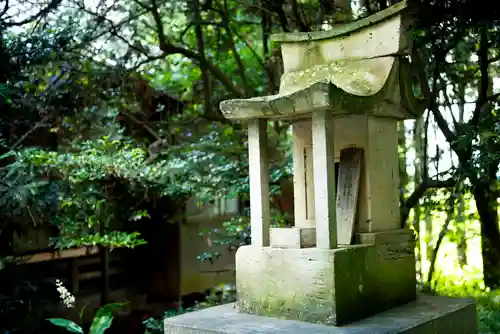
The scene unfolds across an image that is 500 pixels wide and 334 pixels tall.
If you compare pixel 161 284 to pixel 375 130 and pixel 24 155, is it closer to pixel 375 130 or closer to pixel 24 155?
pixel 24 155

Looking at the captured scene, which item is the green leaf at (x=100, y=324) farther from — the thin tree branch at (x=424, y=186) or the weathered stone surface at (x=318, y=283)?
the thin tree branch at (x=424, y=186)

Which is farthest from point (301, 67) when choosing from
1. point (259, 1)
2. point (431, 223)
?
point (431, 223)

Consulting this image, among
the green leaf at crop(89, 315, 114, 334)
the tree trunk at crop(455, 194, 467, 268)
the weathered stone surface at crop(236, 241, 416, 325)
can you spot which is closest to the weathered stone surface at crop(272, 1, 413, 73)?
the weathered stone surface at crop(236, 241, 416, 325)

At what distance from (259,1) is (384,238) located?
16.3 ft

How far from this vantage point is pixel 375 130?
508 centimetres

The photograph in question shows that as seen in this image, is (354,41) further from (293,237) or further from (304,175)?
(293,237)

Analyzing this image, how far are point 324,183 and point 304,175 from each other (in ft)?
2.55

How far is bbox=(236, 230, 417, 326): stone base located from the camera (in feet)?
14.5

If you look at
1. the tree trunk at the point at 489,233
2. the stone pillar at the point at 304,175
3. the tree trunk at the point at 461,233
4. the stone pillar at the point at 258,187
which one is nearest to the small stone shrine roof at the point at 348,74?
the stone pillar at the point at 258,187

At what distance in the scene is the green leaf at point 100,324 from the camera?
635cm

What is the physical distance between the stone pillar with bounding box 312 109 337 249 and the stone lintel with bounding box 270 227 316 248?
0.29 meters

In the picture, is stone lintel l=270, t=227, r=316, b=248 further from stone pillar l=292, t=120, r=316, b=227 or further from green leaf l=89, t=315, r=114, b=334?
green leaf l=89, t=315, r=114, b=334

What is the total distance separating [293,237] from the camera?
190 inches

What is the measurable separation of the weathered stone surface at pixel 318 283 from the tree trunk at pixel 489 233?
226 centimetres
